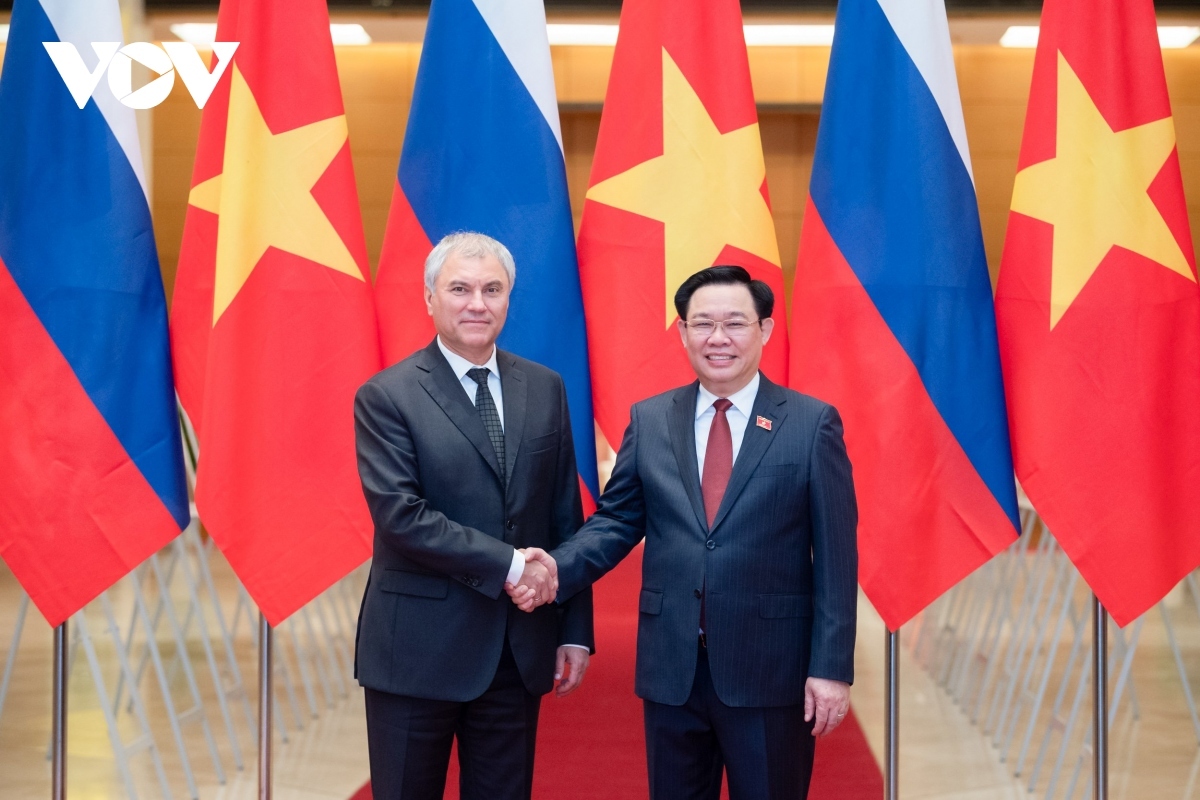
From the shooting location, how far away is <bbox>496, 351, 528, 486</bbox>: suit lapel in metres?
2.07

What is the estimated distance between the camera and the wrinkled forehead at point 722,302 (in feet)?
6.56

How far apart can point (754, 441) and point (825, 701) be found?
1.49ft

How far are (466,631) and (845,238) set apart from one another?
47.7 inches

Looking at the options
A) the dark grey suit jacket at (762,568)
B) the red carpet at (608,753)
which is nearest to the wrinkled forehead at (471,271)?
the dark grey suit jacket at (762,568)

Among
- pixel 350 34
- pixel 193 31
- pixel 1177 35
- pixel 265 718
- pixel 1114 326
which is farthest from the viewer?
pixel 350 34

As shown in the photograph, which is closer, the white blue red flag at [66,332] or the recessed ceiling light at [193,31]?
the white blue red flag at [66,332]

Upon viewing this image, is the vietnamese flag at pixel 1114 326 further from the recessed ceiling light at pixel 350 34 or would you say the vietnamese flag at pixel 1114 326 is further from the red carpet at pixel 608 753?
the recessed ceiling light at pixel 350 34

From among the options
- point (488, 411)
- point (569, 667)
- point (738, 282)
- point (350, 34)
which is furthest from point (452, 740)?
point (350, 34)

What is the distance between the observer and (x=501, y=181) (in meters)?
2.60

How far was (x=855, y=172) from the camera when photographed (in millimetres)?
2535

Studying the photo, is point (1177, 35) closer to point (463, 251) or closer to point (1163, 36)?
point (1163, 36)

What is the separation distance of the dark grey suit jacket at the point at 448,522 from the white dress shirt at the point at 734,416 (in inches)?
11.5

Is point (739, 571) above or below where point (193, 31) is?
below

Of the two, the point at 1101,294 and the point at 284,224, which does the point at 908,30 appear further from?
the point at 284,224
